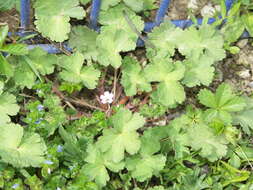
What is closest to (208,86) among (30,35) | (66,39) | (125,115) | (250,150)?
(250,150)

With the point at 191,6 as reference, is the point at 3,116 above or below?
below

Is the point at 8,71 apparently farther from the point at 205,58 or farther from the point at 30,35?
the point at 205,58

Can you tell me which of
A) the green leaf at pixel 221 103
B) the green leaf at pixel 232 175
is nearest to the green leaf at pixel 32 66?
the green leaf at pixel 221 103

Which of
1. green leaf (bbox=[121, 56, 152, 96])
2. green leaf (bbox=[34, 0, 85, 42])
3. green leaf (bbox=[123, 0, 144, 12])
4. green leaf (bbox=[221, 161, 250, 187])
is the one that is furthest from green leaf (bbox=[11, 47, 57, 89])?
green leaf (bbox=[221, 161, 250, 187])

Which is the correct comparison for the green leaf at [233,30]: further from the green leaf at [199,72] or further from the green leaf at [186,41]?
the green leaf at [199,72]

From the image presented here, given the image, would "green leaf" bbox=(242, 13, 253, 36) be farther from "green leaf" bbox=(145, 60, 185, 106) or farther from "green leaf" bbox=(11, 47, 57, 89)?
"green leaf" bbox=(11, 47, 57, 89)

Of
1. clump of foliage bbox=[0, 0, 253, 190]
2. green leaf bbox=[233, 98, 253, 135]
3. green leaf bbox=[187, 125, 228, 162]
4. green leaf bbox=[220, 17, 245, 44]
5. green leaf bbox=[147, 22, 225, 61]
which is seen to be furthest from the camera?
green leaf bbox=[220, 17, 245, 44]
